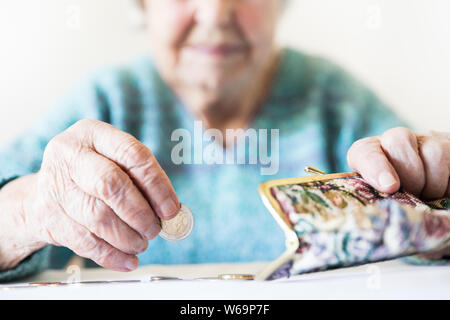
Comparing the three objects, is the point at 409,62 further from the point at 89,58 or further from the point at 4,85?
the point at 4,85

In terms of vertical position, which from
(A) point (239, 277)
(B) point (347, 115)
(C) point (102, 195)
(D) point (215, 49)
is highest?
(D) point (215, 49)

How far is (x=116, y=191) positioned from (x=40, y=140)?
50 centimetres

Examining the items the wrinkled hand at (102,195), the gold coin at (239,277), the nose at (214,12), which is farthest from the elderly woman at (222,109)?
the gold coin at (239,277)

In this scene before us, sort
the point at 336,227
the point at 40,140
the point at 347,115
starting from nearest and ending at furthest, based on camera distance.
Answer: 1. the point at 336,227
2. the point at 40,140
3. the point at 347,115

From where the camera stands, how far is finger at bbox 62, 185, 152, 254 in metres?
0.45

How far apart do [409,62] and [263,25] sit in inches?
16.8

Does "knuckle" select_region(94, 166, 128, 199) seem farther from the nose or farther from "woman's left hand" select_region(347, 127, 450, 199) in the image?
the nose

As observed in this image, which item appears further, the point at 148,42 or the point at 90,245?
the point at 148,42

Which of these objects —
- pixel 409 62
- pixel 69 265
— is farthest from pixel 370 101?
pixel 69 265

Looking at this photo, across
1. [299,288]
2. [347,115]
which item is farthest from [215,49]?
[299,288]

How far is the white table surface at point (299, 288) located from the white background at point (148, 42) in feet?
2.03

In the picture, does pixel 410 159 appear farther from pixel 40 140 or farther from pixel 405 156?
pixel 40 140

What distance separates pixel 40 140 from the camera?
0.83 m
